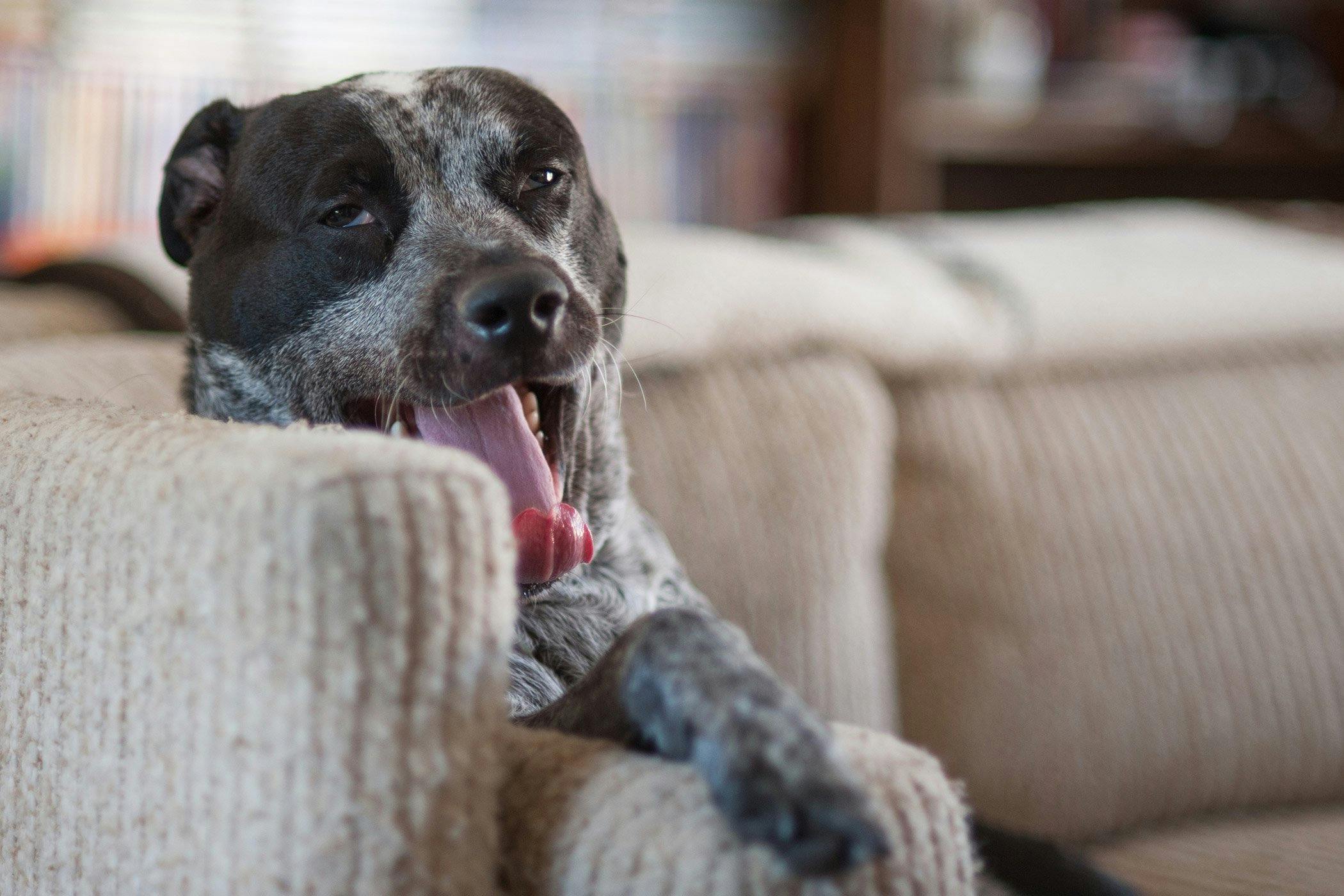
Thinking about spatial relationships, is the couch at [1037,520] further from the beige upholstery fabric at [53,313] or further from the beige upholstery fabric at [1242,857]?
the beige upholstery fabric at [53,313]

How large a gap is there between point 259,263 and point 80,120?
4.35 ft

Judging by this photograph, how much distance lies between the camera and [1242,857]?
149cm

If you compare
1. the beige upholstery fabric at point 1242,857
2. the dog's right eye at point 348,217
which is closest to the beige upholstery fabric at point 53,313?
the dog's right eye at point 348,217

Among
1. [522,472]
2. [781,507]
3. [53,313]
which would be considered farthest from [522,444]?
[53,313]

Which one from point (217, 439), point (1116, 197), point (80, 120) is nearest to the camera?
point (217, 439)

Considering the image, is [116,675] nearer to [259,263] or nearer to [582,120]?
[259,263]

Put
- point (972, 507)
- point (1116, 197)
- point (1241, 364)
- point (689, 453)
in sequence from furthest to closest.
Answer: point (1116, 197) < point (1241, 364) < point (972, 507) < point (689, 453)

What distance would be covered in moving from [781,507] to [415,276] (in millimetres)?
630

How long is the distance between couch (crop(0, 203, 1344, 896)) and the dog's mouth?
0.34 metres

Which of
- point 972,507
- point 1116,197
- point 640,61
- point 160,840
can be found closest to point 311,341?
point 160,840

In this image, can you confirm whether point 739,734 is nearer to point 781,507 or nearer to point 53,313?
point 781,507

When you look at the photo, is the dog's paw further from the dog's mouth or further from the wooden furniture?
the wooden furniture

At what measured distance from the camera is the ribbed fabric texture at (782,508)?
1.49 meters

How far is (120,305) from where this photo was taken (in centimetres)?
152
